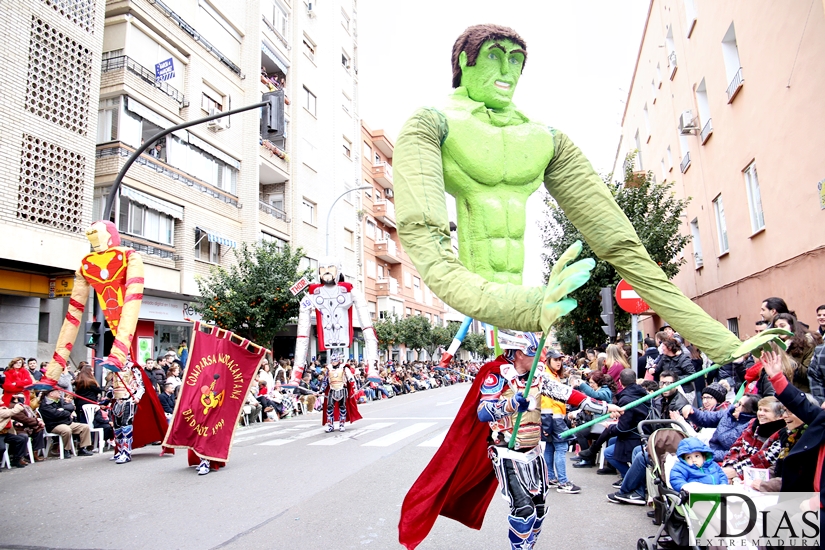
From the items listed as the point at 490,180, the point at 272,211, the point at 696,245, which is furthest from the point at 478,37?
the point at 272,211

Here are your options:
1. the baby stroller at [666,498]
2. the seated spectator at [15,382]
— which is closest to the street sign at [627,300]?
the baby stroller at [666,498]

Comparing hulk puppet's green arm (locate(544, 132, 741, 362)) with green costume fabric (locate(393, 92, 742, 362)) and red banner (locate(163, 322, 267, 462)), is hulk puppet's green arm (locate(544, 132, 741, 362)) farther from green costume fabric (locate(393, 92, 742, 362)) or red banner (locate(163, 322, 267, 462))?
red banner (locate(163, 322, 267, 462))

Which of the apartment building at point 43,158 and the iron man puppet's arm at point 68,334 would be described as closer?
the iron man puppet's arm at point 68,334

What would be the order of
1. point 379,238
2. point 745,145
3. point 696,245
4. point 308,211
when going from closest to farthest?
point 745,145 → point 696,245 → point 308,211 → point 379,238

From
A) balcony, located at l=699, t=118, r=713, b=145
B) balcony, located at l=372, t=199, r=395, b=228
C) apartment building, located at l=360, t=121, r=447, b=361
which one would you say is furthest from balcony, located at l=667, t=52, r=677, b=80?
balcony, located at l=372, t=199, r=395, b=228

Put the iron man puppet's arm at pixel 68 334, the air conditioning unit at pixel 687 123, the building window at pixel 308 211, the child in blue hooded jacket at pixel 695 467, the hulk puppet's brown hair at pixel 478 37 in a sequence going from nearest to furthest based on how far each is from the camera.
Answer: the hulk puppet's brown hair at pixel 478 37
the child in blue hooded jacket at pixel 695 467
the iron man puppet's arm at pixel 68 334
the air conditioning unit at pixel 687 123
the building window at pixel 308 211

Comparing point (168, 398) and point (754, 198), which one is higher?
point (754, 198)

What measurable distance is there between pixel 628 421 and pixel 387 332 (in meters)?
27.9

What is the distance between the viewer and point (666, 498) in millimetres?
4117

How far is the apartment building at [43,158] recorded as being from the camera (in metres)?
13.3

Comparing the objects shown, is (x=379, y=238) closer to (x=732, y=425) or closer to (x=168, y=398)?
(x=168, y=398)

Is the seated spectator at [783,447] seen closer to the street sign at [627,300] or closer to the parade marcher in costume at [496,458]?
the parade marcher in costume at [496,458]

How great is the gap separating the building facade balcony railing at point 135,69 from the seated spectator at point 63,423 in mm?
10770

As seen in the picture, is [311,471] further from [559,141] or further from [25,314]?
[25,314]
